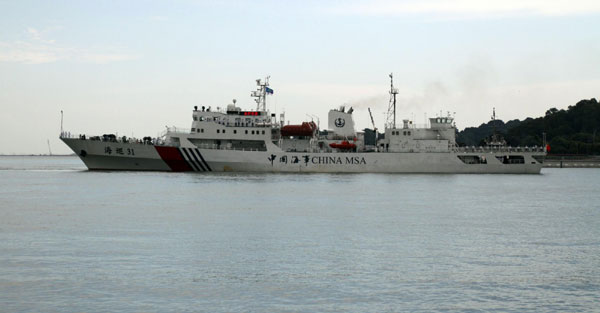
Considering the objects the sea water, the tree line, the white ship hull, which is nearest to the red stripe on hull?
the white ship hull

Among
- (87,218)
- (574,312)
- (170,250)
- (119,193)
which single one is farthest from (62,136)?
(574,312)

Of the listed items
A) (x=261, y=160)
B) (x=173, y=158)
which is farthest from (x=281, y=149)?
(x=173, y=158)

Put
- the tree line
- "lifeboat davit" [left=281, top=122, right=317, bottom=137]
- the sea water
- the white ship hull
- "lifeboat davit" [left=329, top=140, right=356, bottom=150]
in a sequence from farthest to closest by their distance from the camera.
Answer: the tree line, "lifeboat davit" [left=329, top=140, right=356, bottom=150], "lifeboat davit" [left=281, top=122, right=317, bottom=137], the white ship hull, the sea water

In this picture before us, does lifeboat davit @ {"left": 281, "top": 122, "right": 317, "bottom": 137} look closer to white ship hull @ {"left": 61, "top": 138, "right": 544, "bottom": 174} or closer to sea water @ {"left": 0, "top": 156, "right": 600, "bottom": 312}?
white ship hull @ {"left": 61, "top": 138, "right": 544, "bottom": 174}

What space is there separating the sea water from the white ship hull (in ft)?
71.5

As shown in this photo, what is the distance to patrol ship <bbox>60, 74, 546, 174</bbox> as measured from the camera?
53469 mm

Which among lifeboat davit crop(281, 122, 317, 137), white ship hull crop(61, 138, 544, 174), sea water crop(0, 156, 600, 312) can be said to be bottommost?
sea water crop(0, 156, 600, 312)

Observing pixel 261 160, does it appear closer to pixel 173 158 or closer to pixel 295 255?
pixel 173 158

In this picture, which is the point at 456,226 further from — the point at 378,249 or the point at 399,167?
the point at 399,167

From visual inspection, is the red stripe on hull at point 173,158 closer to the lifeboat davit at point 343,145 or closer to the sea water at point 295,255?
the lifeboat davit at point 343,145

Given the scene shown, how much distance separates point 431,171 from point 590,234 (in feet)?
119

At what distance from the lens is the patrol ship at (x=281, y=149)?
53.5 metres

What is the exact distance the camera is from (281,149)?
54812 millimetres

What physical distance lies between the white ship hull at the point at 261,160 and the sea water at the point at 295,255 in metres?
21.8
